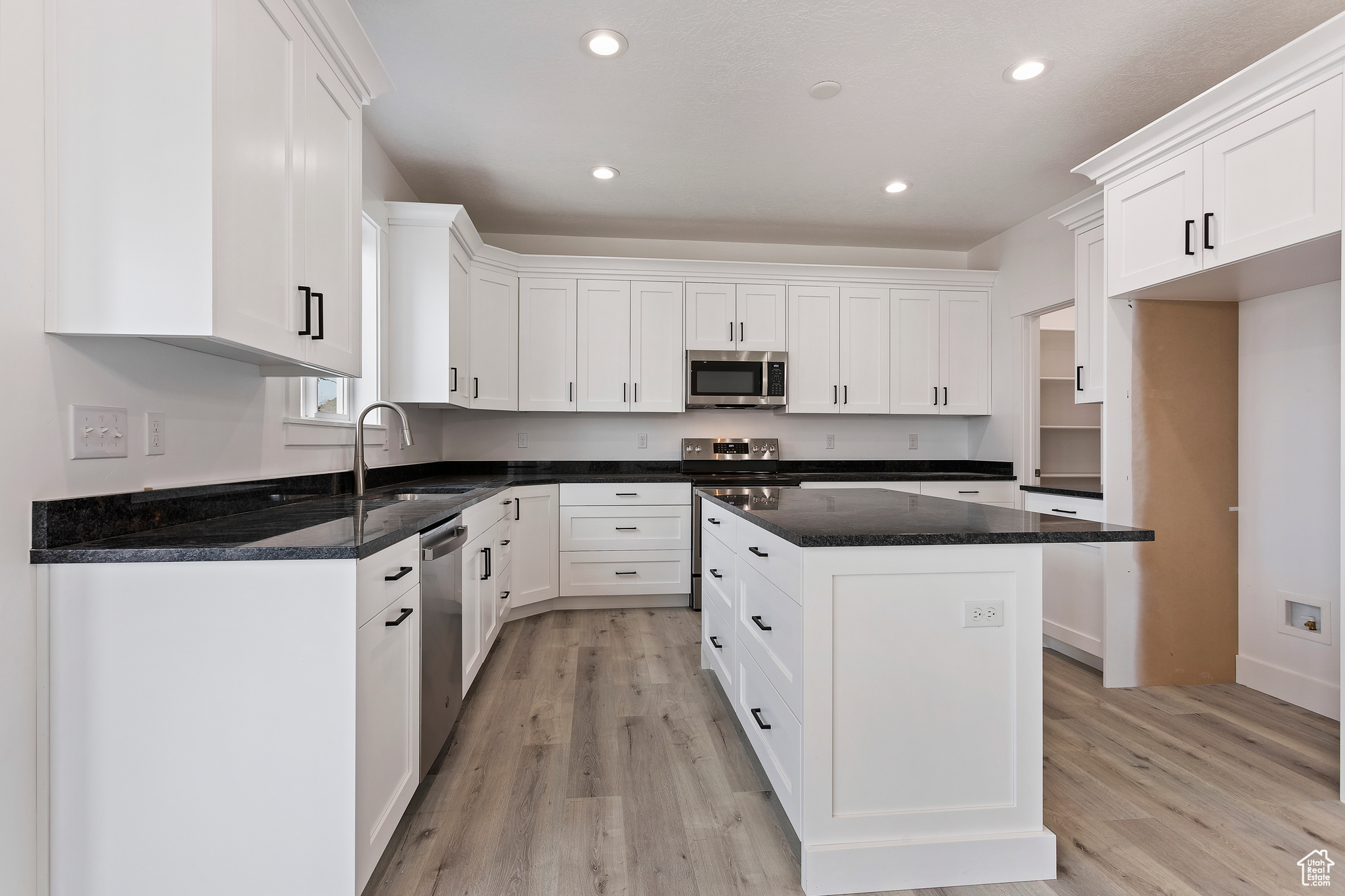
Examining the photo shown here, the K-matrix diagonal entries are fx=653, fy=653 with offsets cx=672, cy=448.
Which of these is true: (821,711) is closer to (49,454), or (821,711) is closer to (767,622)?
(767,622)

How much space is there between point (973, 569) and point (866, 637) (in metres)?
0.31

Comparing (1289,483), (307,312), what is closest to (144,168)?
(307,312)

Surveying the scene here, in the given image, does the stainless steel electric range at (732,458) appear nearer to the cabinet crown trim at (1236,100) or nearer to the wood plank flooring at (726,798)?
the wood plank flooring at (726,798)

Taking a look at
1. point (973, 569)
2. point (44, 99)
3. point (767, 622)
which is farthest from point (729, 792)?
point (44, 99)

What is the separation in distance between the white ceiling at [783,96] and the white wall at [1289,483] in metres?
1.08

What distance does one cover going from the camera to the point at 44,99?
1.28 meters

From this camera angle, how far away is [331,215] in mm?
1876

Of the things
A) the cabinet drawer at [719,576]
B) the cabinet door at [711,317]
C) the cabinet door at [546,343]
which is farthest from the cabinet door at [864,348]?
the cabinet drawer at [719,576]

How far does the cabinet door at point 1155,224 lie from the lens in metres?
2.44

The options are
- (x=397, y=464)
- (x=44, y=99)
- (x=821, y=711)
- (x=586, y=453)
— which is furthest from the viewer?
(x=586, y=453)

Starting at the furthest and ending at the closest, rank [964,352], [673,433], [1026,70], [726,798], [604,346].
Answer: [673,433] → [964,352] → [604,346] → [1026,70] → [726,798]

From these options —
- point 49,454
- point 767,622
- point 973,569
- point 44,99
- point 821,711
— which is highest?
point 44,99

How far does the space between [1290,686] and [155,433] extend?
4.10m

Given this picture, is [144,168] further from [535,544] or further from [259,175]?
[535,544]
